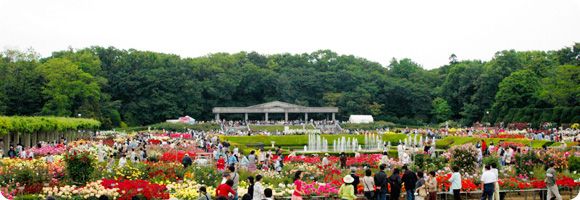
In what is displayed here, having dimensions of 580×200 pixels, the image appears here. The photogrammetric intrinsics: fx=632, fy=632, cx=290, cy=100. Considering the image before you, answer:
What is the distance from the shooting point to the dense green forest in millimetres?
55812

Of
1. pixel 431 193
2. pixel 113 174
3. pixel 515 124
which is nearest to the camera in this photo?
pixel 431 193

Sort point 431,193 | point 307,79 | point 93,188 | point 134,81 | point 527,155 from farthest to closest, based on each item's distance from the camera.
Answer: point 307,79 → point 134,81 → point 527,155 → point 93,188 → point 431,193

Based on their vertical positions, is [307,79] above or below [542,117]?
above

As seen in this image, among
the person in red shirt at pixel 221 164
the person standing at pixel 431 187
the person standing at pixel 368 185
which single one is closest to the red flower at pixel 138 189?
the person standing at pixel 368 185

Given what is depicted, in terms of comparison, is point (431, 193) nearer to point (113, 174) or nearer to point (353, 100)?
point (113, 174)

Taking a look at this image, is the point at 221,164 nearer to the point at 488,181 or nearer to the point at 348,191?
the point at 348,191

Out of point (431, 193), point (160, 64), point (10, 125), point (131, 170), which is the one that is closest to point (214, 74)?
point (160, 64)

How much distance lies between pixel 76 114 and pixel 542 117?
41.5 meters

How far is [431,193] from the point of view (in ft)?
44.7

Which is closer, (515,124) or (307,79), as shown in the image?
(515,124)

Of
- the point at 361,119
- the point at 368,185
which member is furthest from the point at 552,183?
the point at 361,119

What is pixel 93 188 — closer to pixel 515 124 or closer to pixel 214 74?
pixel 515 124

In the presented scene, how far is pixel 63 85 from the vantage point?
57250 mm

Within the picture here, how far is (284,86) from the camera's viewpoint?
76688 millimetres
